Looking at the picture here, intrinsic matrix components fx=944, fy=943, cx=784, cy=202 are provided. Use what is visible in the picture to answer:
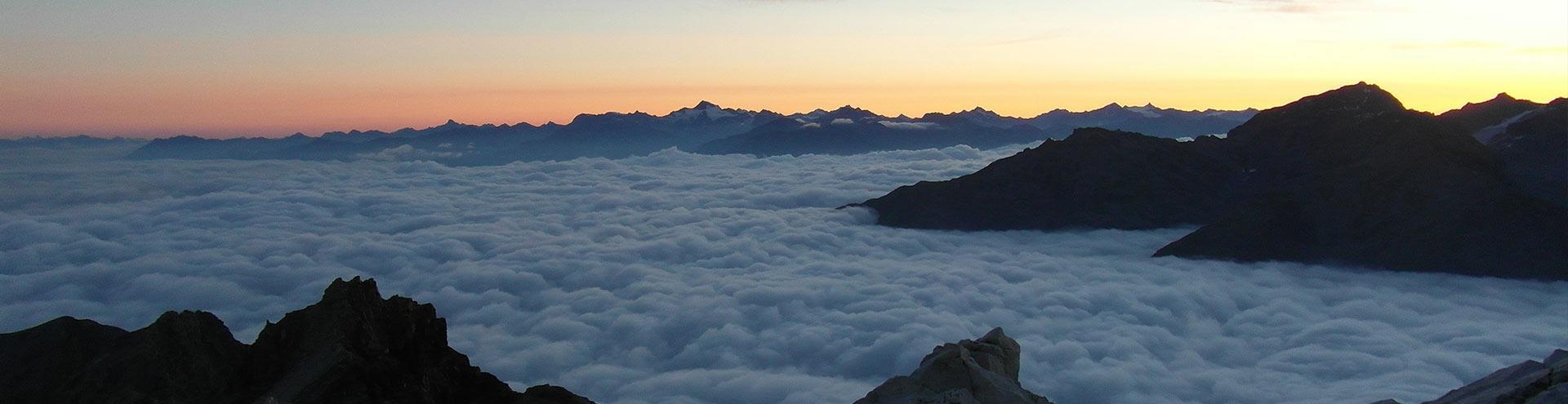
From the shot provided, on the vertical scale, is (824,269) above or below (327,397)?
below

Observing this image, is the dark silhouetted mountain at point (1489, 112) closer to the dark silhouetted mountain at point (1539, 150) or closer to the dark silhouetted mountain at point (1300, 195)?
the dark silhouetted mountain at point (1539, 150)

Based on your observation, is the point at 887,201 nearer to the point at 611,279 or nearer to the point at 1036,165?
the point at 1036,165

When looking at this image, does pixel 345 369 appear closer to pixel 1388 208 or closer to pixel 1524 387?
pixel 1524 387

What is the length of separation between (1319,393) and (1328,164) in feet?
205

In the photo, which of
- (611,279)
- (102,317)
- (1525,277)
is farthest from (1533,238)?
(102,317)

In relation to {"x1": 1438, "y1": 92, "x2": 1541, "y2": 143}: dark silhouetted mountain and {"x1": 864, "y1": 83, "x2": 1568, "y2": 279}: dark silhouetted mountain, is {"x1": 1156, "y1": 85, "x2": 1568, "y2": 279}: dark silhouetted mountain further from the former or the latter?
{"x1": 1438, "y1": 92, "x2": 1541, "y2": 143}: dark silhouetted mountain

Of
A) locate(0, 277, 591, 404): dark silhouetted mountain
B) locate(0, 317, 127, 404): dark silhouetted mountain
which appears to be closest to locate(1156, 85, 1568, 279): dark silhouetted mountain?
locate(0, 277, 591, 404): dark silhouetted mountain

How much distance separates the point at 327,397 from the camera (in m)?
19.8

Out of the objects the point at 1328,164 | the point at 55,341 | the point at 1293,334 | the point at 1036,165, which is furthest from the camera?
the point at 1036,165

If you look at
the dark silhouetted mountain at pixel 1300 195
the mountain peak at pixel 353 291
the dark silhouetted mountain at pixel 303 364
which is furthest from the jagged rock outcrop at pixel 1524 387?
the dark silhouetted mountain at pixel 1300 195

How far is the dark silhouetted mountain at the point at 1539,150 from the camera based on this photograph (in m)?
92.4

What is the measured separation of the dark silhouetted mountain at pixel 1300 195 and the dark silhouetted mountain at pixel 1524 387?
7804 cm

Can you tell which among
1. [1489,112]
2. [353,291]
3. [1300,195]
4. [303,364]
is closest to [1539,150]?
[1300,195]

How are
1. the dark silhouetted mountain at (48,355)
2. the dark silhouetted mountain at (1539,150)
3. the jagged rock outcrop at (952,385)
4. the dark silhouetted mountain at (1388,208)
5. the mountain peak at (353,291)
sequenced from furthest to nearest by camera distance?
the dark silhouetted mountain at (1539,150)
the dark silhouetted mountain at (1388,208)
the dark silhouetted mountain at (48,355)
the mountain peak at (353,291)
the jagged rock outcrop at (952,385)
